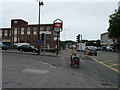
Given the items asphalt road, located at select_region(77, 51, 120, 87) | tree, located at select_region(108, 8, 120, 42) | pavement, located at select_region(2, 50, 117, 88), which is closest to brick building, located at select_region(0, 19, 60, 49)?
tree, located at select_region(108, 8, 120, 42)

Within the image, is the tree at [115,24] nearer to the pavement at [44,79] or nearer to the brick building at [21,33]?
the brick building at [21,33]

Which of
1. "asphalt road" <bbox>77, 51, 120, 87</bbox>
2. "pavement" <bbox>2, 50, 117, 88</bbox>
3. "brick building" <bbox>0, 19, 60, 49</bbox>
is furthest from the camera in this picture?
"brick building" <bbox>0, 19, 60, 49</bbox>

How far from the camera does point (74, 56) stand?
12.1m

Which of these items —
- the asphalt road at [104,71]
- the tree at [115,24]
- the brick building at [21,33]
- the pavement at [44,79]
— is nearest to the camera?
the pavement at [44,79]

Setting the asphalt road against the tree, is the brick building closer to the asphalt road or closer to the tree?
the tree

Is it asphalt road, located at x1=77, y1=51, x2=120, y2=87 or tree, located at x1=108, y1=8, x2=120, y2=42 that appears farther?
tree, located at x1=108, y1=8, x2=120, y2=42

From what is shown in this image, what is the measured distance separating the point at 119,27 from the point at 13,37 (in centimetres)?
4875

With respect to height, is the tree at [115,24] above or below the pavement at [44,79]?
above

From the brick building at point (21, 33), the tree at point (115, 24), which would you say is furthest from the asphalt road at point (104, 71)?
the brick building at point (21, 33)

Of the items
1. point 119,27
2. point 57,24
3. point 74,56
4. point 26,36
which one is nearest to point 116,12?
point 119,27

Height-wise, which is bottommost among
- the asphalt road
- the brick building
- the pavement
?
the asphalt road

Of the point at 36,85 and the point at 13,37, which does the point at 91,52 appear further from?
the point at 13,37

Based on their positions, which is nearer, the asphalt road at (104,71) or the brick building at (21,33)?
the asphalt road at (104,71)

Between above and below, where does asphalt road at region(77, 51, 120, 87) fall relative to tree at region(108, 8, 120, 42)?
below
